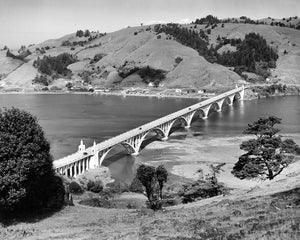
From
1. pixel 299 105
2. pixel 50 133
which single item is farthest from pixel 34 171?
pixel 299 105

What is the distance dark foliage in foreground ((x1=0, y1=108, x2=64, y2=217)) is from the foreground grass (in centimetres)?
193

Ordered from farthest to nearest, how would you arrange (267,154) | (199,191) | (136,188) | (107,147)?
1. (107,147)
2. (136,188)
3. (267,154)
4. (199,191)

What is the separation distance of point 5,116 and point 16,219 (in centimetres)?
829

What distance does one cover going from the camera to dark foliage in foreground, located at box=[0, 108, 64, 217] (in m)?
34.5

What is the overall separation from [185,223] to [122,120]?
106 m

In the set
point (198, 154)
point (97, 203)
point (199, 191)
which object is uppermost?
point (199, 191)

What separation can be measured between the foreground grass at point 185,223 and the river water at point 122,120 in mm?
36120

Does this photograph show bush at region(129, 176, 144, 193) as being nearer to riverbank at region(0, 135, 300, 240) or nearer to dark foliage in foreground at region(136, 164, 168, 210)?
dark foliage in foreground at region(136, 164, 168, 210)

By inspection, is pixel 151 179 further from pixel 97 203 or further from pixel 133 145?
pixel 133 145

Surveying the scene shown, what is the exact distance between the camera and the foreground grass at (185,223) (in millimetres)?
23928

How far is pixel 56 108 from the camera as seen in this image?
171 m

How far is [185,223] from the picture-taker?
1147 inches

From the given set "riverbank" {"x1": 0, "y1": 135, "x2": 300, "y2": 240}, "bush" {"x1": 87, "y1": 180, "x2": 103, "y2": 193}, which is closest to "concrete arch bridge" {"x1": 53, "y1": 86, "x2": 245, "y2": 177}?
"bush" {"x1": 87, "y1": 180, "x2": 103, "y2": 193}

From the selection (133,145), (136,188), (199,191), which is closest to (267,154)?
(199,191)
